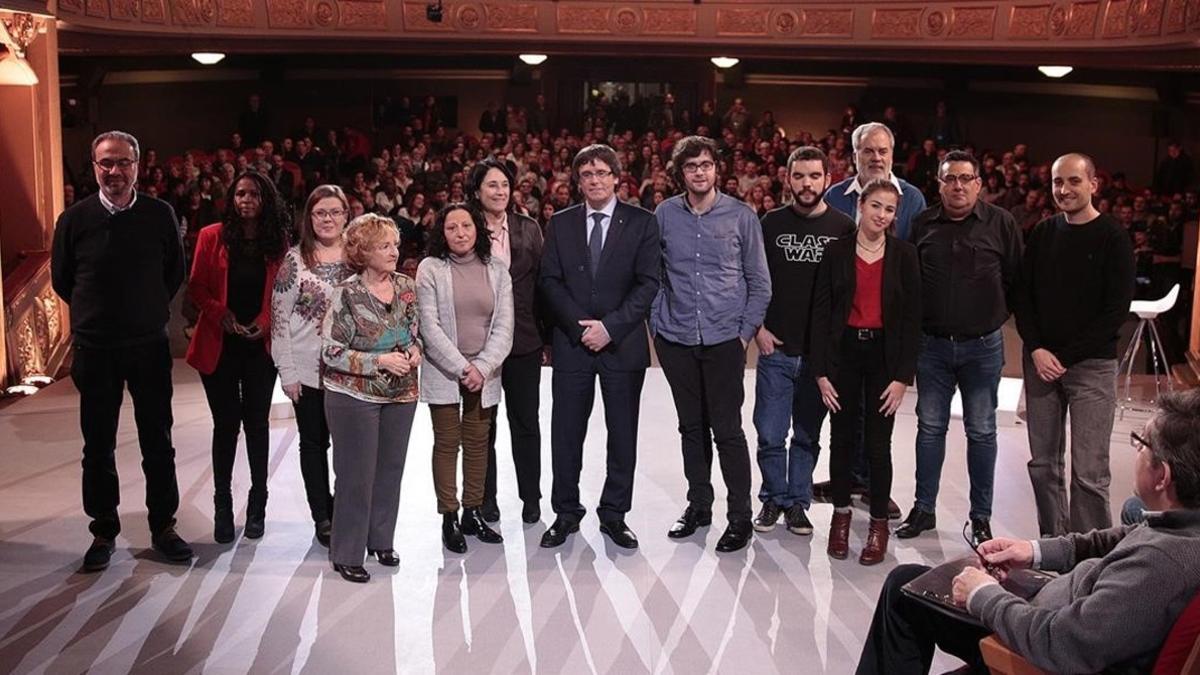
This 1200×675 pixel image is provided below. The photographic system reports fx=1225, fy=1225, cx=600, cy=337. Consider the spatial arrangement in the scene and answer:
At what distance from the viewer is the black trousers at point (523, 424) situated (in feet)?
14.9

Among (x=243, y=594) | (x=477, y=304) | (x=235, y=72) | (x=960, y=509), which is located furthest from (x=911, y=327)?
(x=235, y=72)

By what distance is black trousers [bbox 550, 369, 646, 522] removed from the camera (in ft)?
14.7

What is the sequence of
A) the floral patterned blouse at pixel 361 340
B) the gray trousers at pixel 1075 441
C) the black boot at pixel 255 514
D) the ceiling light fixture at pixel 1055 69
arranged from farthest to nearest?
the ceiling light fixture at pixel 1055 69, the black boot at pixel 255 514, the gray trousers at pixel 1075 441, the floral patterned blouse at pixel 361 340

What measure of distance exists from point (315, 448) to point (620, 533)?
3.73ft

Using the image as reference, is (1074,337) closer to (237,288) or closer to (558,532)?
(558,532)

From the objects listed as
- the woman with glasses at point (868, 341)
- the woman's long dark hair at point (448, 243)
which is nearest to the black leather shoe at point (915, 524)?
the woman with glasses at point (868, 341)

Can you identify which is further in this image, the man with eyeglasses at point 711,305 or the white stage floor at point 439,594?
the man with eyeglasses at point 711,305

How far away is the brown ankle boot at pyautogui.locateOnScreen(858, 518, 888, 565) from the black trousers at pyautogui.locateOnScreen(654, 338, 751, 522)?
17.1 inches

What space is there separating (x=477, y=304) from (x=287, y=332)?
66 cm

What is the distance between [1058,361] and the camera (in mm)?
4250

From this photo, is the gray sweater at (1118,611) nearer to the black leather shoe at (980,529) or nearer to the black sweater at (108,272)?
the black leather shoe at (980,529)

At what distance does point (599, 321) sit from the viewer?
4359mm

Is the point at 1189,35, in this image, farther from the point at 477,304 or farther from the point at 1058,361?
the point at 477,304

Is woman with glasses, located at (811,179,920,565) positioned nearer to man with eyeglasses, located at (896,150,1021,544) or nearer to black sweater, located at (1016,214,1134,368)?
man with eyeglasses, located at (896,150,1021,544)
